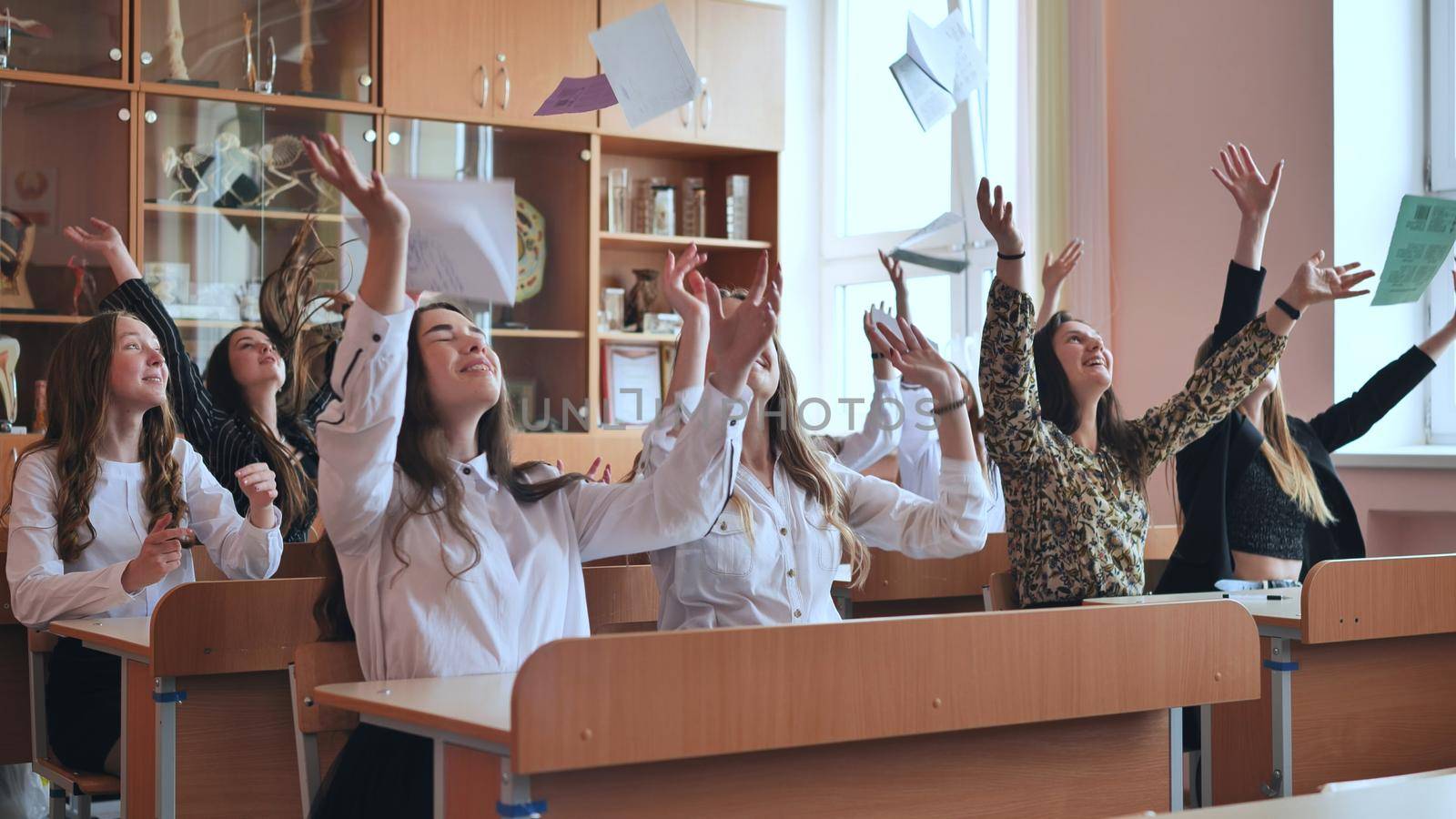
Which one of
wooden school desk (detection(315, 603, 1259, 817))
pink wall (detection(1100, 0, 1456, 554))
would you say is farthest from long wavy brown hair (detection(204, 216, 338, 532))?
pink wall (detection(1100, 0, 1456, 554))

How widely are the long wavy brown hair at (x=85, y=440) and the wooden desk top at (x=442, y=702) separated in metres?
1.28

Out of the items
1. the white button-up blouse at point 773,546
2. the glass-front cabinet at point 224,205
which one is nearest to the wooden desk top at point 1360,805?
the white button-up blouse at point 773,546

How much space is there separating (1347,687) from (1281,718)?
0.19 metres

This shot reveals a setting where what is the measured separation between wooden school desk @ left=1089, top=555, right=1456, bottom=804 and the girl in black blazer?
360mm

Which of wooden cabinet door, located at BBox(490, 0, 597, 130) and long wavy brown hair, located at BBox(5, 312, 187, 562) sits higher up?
wooden cabinet door, located at BBox(490, 0, 597, 130)

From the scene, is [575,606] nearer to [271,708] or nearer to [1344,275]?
[271,708]

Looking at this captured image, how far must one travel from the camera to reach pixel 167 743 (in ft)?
7.13

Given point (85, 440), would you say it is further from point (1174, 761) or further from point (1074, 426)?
point (1174, 761)

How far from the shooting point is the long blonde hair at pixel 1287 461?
10.2 ft

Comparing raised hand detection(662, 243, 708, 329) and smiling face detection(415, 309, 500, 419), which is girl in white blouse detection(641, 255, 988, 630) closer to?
raised hand detection(662, 243, 708, 329)

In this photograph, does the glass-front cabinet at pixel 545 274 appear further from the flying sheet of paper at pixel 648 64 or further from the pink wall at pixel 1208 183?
the flying sheet of paper at pixel 648 64

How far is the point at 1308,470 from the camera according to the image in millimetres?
3225

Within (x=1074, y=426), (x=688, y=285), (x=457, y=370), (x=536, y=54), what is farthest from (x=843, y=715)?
(x=536, y=54)

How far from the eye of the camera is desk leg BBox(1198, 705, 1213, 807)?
8.09 feet
